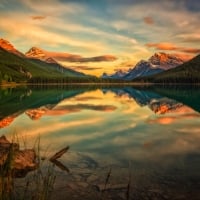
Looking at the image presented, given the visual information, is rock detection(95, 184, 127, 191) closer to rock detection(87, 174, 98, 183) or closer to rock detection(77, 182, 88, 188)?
rock detection(77, 182, 88, 188)

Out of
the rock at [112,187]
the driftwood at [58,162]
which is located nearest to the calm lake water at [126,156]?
the rock at [112,187]

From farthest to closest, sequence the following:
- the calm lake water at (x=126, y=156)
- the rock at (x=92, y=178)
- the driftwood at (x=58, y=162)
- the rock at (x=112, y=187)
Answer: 1. the driftwood at (x=58, y=162)
2. the rock at (x=92, y=178)
3. the calm lake water at (x=126, y=156)
4. the rock at (x=112, y=187)

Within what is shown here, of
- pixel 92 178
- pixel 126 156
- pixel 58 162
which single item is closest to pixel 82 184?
pixel 92 178

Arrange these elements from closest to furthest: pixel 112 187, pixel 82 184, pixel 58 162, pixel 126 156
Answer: pixel 112 187 → pixel 82 184 → pixel 58 162 → pixel 126 156

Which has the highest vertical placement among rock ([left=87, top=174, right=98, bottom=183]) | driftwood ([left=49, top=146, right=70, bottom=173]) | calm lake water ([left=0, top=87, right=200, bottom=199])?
driftwood ([left=49, top=146, right=70, bottom=173])

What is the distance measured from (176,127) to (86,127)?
1364 centimetres

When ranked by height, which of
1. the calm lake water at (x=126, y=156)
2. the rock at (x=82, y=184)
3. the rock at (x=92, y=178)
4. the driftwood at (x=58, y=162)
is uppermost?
the driftwood at (x=58, y=162)

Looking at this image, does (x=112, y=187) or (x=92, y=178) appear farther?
(x=92, y=178)

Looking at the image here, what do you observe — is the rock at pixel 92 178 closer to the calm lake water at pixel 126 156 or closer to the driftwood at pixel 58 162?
the calm lake water at pixel 126 156

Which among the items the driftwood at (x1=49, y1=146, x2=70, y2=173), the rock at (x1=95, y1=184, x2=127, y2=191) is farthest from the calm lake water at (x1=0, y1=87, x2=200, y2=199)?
the driftwood at (x1=49, y1=146, x2=70, y2=173)

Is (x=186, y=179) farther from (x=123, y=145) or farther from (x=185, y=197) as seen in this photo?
(x=123, y=145)

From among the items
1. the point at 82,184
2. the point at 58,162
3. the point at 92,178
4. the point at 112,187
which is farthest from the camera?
the point at 58,162

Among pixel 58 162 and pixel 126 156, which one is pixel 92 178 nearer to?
pixel 58 162

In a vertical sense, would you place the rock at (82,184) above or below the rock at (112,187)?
above
